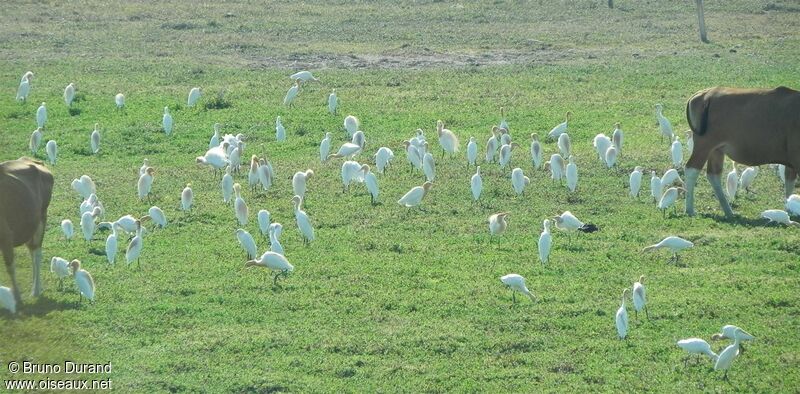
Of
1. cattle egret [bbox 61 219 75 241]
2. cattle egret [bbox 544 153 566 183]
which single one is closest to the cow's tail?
cattle egret [bbox 544 153 566 183]

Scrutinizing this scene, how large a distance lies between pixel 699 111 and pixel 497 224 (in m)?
3.09

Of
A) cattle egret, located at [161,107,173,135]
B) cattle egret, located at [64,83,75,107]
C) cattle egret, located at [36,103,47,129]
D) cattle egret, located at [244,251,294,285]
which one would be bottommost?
cattle egret, located at [244,251,294,285]

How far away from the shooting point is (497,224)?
1259 cm

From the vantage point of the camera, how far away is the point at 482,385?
878cm

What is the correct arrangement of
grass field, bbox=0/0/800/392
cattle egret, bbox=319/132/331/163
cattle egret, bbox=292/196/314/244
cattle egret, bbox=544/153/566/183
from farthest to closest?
cattle egret, bbox=319/132/331/163 < cattle egret, bbox=544/153/566/183 < cattle egret, bbox=292/196/314/244 < grass field, bbox=0/0/800/392

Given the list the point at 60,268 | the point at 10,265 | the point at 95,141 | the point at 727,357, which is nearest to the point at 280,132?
the point at 95,141

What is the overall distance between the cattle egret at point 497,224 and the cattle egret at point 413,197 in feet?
4.01

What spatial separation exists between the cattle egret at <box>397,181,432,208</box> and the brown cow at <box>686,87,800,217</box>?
2.90 metres

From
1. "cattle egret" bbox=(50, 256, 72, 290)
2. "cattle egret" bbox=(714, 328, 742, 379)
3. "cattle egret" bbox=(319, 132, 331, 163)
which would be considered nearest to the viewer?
"cattle egret" bbox=(714, 328, 742, 379)

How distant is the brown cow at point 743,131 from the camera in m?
13.6

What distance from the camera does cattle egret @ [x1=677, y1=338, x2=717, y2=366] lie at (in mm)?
9000

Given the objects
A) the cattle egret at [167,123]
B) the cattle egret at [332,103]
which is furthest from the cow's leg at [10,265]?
the cattle egret at [332,103]

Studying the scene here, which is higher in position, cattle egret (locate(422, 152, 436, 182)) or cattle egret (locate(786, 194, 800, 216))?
cattle egret (locate(422, 152, 436, 182))

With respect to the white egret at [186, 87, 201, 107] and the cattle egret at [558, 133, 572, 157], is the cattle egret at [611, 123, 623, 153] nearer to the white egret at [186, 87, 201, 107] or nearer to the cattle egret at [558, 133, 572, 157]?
the cattle egret at [558, 133, 572, 157]
